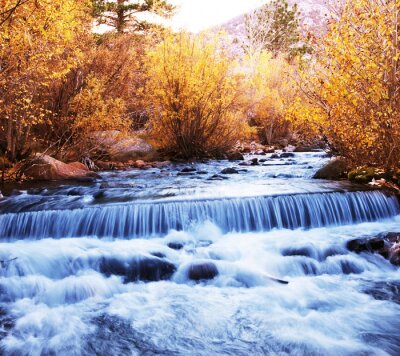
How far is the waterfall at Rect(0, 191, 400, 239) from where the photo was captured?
22.4 feet

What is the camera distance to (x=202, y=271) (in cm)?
552

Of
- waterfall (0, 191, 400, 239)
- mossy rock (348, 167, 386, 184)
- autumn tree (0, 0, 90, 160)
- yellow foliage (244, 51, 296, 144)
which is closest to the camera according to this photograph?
waterfall (0, 191, 400, 239)

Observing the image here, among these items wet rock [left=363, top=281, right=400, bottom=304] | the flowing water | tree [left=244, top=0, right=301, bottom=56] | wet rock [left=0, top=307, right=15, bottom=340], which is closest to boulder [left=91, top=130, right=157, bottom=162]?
the flowing water

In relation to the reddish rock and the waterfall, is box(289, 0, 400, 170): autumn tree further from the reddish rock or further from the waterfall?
the reddish rock

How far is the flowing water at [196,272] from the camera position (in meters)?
3.99

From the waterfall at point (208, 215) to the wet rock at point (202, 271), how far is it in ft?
4.65

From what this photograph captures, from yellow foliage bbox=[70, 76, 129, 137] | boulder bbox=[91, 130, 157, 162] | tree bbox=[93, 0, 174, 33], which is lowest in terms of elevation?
boulder bbox=[91, 130, 157, 162]

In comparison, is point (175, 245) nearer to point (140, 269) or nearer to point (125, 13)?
point (140, 269)

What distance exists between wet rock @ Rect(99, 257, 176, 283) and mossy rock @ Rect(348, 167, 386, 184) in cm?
546

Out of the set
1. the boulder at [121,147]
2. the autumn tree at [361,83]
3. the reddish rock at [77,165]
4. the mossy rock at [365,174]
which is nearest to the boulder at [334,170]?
the mossy rock at [365,174]

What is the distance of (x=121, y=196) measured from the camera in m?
8.29

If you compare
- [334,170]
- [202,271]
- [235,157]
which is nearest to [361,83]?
[334,170]

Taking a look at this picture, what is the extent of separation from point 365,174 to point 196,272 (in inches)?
214

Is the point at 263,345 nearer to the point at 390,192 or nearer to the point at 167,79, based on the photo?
the point at 390,192
